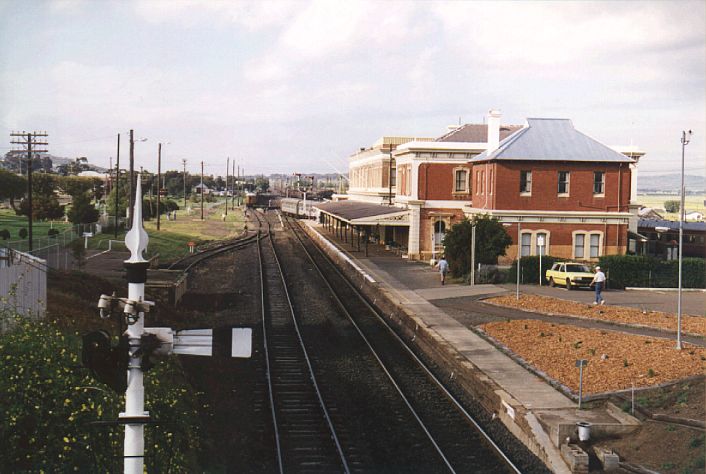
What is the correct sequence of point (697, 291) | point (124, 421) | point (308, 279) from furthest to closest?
point (308, 279) → point (697, 291) → point (124, 421)

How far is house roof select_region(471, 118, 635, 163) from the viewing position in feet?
141

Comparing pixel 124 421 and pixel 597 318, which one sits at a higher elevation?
pixel 124 421

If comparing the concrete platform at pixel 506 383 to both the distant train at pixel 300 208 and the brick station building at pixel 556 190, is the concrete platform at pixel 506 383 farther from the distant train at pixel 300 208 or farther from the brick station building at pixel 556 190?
the distant train at pixel 300 208

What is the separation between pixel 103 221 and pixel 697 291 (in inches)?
1815

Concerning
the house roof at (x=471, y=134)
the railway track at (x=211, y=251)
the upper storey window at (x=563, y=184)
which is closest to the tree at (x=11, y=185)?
the railway track at (x=211, y=251)

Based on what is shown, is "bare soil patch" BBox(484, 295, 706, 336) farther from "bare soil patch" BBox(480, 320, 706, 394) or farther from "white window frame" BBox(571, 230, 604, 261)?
"white window frame" BBox(571, 230, 604, 261)

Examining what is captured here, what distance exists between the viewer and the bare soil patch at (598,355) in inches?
713

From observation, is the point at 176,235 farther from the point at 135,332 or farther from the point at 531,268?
the point at 135,332

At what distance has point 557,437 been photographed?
46.9ft

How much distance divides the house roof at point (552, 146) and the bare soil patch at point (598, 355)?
1877 cm

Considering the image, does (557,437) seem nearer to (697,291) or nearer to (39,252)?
(39,252)

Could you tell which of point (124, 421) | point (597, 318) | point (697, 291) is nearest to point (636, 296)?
point (697, 291)

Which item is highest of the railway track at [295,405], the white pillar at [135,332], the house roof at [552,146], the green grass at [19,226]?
the house roof at [552,146]

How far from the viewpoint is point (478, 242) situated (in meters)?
39.0
